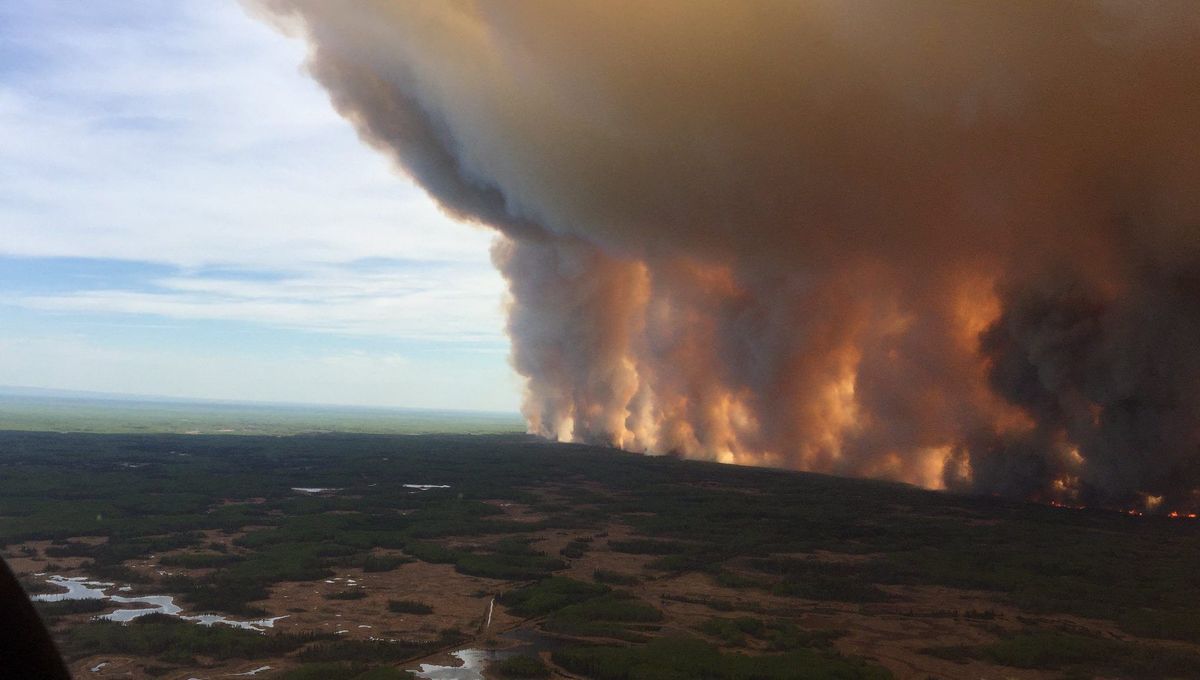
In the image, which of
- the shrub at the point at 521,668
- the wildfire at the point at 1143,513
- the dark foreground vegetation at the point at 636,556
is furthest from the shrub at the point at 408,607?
the wildfire at the point at 1143,513

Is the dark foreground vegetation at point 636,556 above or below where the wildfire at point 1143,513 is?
→ below

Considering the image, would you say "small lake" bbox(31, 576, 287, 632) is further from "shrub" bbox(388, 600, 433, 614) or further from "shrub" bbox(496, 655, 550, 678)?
"shrub" bbox(496, 655, 550, 678)

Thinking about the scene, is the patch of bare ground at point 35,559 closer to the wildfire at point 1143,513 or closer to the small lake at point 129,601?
the small lake at point 129,601

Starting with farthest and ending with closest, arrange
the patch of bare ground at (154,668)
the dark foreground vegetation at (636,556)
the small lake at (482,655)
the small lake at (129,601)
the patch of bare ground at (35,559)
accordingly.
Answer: the patch of bare ground at (35,559), the small lake at (129,601), the dark foreground vegetation at (636,556), the small lake at (482,655), the patch of bare ground at (154,668)

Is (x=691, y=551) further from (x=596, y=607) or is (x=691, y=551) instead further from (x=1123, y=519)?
(x=1123, y=519)

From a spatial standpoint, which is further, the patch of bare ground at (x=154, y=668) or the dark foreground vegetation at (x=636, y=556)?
the dark foreground vegetation at (x=636, y=556)

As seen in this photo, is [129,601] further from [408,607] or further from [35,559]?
[35,559]

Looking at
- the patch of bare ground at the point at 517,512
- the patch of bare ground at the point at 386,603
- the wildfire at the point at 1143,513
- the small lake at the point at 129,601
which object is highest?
the wildfire at the point at 1143,513

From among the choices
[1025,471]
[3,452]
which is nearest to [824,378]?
[1025,471]

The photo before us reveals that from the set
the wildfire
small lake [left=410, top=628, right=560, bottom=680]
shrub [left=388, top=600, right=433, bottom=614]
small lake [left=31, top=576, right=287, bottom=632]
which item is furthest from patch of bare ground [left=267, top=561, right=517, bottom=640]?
the wildfire
